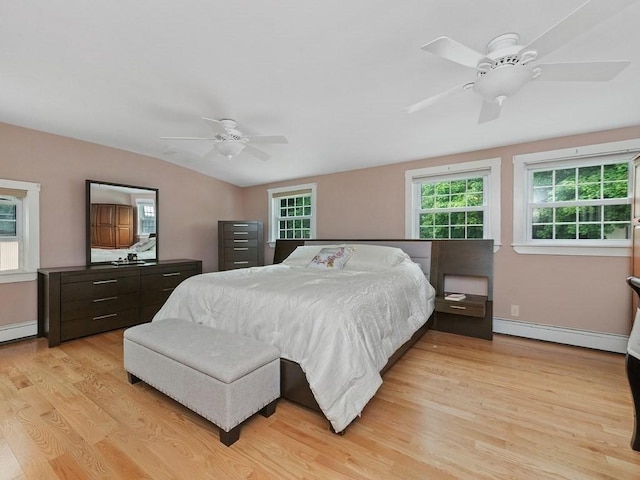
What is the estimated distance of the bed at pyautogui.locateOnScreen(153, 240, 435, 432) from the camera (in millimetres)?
1723

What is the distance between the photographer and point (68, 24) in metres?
1.82

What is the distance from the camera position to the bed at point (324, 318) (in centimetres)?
172

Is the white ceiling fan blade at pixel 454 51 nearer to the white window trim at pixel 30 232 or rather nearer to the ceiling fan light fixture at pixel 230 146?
the ceiling fan light fixture at pixel 230 146

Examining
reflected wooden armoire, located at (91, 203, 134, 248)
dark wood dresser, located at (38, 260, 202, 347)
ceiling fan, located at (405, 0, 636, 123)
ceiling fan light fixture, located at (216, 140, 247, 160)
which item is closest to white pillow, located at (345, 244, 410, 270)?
ceiling fan light fixture, located at (216, 140, 247, 160)

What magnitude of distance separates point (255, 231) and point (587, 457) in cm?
462

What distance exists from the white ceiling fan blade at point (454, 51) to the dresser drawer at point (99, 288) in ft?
12.7

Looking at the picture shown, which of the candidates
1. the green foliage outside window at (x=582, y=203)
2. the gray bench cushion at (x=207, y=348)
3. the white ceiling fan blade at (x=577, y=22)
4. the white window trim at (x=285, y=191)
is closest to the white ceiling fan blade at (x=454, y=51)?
the white ceiling fan blade at (x=577, y=22)

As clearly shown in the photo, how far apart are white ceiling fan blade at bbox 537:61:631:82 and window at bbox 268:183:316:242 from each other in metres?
3.46

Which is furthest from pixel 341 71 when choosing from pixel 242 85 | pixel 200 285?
pixel 200 285

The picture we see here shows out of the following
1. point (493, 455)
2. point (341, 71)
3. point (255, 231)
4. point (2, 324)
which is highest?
point (341, 71)

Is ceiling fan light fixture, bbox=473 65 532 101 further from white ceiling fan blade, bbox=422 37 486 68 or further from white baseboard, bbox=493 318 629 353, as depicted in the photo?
white baseboard, bbox=493 318 629 353

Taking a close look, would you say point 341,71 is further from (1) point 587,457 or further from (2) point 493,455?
(1) point 587,457

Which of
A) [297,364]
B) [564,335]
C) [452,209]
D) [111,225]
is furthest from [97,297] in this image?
[564,335]

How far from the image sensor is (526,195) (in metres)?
3.25
